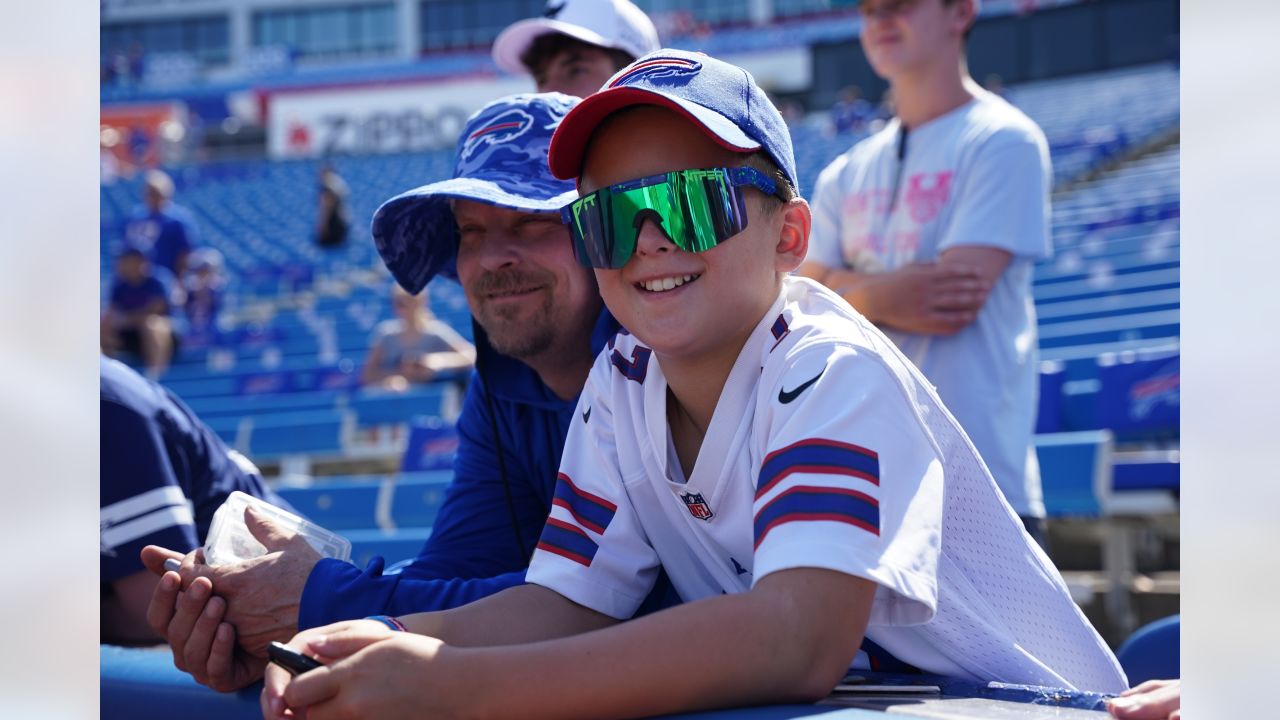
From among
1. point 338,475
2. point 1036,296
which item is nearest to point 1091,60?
point 1036,296

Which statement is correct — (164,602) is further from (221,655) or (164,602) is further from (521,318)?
(521,318)

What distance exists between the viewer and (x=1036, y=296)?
25.7 ft

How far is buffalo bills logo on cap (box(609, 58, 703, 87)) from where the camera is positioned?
132 centimetres

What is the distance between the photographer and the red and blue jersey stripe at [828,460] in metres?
1.15

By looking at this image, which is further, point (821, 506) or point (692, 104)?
point (692, 104)

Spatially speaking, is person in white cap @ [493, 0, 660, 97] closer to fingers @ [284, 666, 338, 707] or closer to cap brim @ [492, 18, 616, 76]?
cap brim @ [492, 18, 616, 76]

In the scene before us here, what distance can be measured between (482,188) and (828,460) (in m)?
0.85

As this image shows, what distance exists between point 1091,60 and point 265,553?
27192 millimetres

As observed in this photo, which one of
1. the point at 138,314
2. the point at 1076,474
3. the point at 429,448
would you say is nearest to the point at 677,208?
the point at 1076,474

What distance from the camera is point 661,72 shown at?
1335mm

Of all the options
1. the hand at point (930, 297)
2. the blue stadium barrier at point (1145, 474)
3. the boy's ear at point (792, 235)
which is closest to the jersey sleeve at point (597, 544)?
the boy's ear at point (792, 235)

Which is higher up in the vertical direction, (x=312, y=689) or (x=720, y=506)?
(x=720, y=506)

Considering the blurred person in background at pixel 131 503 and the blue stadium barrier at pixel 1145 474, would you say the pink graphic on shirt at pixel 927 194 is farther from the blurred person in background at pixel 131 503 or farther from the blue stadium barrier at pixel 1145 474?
the blue stadium barrier at pixel 1145 474
